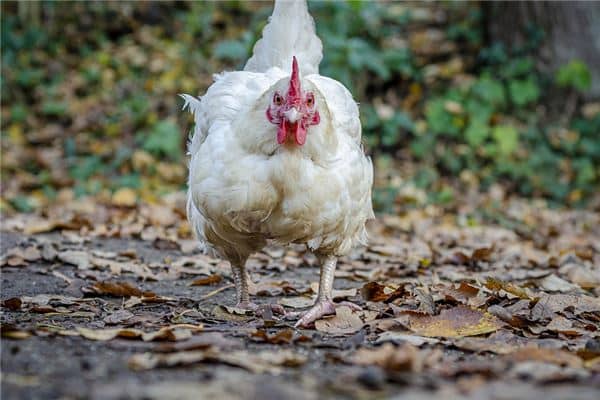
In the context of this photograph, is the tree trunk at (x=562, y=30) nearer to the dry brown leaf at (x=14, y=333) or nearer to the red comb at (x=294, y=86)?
the red comb at (x=294, y=86)

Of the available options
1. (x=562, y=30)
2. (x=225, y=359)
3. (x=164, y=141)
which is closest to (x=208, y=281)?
(x=225, y=359)

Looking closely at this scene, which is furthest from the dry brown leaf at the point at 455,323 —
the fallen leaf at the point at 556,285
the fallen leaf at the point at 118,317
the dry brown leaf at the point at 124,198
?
the dry brown leaf at the point at 124,198

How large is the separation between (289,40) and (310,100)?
0.90 m

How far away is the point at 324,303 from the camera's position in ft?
11.1

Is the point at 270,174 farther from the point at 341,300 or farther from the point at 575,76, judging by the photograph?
the point at 575,76

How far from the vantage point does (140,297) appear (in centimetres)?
380

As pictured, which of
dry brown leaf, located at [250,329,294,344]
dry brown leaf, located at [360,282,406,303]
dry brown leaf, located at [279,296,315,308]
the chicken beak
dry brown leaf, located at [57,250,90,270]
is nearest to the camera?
dry brown leaf, located at [250,329,294,344]

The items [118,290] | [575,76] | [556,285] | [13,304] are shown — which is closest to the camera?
[13,304]

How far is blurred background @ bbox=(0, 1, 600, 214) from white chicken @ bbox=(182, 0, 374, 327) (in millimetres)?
3933

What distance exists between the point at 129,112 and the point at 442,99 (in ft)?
12.5

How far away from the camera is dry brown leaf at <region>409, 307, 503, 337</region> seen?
2965mm

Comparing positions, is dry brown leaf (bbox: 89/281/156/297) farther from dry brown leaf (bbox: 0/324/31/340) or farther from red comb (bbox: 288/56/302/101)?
red comb (bbox: 288/56/302/101)

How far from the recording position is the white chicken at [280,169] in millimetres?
3148

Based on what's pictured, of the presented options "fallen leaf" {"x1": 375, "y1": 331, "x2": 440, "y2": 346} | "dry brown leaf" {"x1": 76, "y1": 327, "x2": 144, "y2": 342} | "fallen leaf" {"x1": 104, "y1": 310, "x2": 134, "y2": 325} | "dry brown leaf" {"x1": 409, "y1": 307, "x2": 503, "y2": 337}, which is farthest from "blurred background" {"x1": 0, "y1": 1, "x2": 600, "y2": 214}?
"fallen leaf" {"x1": 375, "y1": 331, "x2": 440, "y2": 346}
